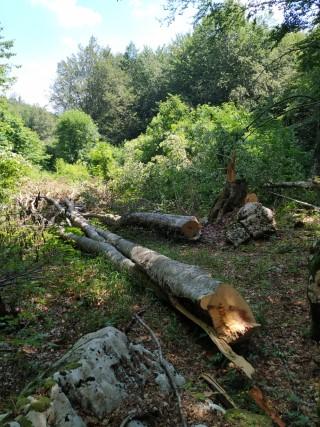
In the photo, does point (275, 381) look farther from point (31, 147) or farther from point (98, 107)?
point (98, 107)

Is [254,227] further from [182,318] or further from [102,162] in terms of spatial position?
[102,162]

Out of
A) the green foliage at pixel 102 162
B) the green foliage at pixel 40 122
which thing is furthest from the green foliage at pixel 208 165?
the green foliage at pixel 40 122

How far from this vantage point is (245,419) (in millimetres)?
2582

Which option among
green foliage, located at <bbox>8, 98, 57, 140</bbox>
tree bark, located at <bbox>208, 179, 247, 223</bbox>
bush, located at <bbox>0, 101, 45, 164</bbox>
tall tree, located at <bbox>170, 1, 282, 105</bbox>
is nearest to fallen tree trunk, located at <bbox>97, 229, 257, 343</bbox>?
→ tree bark, located at <bbox>208, 179, 247, 223</bbox>

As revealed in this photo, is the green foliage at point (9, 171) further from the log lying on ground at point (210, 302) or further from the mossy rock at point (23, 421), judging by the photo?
the mossy rock at point (23, 421)

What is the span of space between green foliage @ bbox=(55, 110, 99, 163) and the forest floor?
25.2m

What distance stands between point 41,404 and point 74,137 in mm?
31095

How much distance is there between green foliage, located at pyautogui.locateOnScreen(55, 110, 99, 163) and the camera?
3147 cm

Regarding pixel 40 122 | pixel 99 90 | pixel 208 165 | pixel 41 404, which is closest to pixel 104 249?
pixel 41 404

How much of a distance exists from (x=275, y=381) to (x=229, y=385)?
0.42 meters

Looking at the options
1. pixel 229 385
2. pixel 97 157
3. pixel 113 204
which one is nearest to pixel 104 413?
pixel 229 385

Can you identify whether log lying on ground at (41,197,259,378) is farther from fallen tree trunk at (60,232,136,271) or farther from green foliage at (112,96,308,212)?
green foliage at (112,96,308,212)

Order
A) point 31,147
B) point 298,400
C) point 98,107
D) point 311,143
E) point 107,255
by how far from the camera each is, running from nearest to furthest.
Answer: point 298,400 < point 107,255 < point 311,143 < point 31,147 < point 98,107

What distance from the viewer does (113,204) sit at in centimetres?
1218
